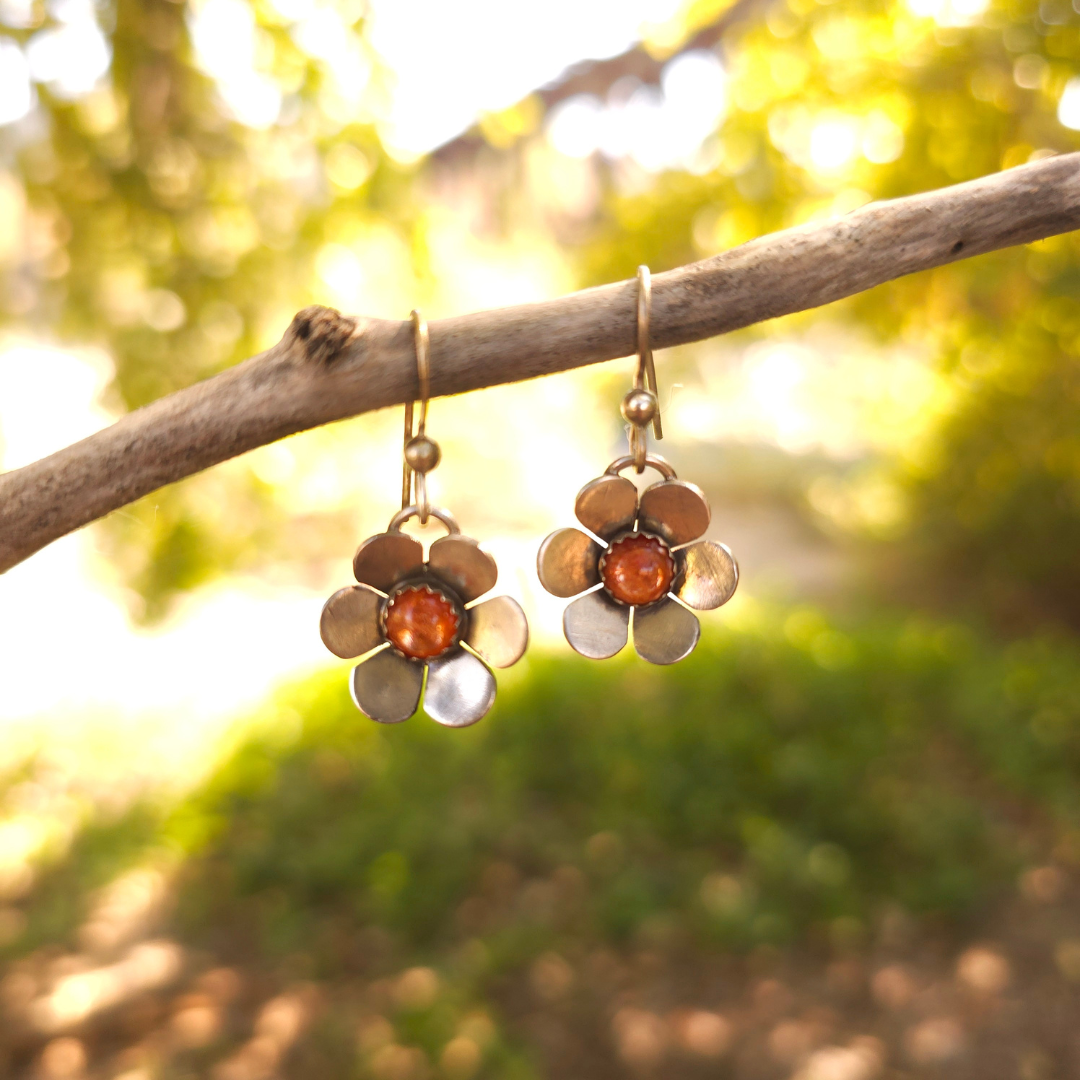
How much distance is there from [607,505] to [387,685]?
1.25 ft

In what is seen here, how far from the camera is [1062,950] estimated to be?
356 centimetres

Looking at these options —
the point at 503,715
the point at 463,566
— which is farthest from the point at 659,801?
the point at 463,566

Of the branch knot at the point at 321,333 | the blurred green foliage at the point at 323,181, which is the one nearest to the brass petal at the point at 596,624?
the branch knot at the point at 321,333

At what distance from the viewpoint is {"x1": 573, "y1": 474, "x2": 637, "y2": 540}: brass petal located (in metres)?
1.19

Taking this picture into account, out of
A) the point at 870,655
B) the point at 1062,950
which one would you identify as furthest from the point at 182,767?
the point at 1062,950

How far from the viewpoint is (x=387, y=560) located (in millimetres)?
1187

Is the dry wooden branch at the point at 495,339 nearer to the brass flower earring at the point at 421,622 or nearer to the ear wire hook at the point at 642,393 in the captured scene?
the ear wire hook at the point at 642,393

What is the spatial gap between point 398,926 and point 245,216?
277 centimetres

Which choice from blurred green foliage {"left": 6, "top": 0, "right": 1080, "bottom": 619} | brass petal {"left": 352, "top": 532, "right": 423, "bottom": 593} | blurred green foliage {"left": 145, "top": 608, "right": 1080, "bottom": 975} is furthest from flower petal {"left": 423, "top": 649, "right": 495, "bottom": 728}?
blurred green foliage {"left": 145, "top": 608, "right": 1080, "bottom": 975}

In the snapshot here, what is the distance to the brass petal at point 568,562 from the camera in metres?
1.21

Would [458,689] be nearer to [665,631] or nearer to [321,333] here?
[665,631]

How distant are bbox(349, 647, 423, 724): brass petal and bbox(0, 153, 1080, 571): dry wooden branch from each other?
32cm

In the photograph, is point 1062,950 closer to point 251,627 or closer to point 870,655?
point 870,655

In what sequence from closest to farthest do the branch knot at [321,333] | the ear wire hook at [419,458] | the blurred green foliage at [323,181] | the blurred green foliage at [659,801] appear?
the branch knot at [321,333] → the ear wire hook at [419,458] → the blurred green foliage at [323,181] → the blurred green foliage at [659,801]
